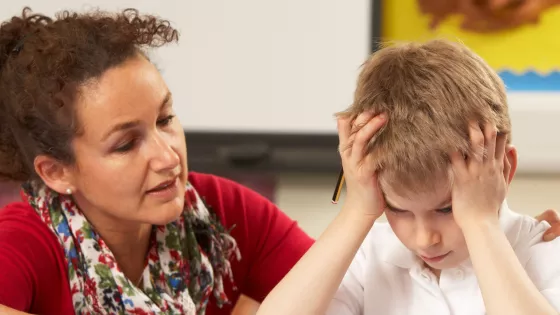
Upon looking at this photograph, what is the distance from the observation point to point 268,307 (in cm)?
124

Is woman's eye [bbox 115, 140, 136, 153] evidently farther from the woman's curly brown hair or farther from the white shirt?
the white shirt

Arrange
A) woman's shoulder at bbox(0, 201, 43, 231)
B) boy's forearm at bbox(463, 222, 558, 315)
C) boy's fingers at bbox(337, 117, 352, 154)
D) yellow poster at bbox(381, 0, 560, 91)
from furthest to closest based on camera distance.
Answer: yellow poster at bbox(381, 0, 560, 91) → woman's shoulder at bbox(0, 201, 43, 231) → boy's fingers at bbox(337, 117, 352, 154) → boy's forearm at bbox(463, 222, 558, 315)

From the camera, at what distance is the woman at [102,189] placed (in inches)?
55.7

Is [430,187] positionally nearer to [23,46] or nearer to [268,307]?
[268,307]

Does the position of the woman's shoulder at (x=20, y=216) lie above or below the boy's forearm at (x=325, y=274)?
below

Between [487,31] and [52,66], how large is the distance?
1410mm

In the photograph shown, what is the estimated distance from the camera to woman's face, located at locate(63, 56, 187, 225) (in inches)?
55.2

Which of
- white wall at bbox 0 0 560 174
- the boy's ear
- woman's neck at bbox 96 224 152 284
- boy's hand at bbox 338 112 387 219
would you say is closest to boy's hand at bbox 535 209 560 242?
the boy's ear

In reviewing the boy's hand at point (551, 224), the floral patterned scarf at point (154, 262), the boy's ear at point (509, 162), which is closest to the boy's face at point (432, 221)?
the boy's ear at point (509, 162)

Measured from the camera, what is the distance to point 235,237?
168 centimetres

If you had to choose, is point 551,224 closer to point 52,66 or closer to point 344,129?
point 344,129

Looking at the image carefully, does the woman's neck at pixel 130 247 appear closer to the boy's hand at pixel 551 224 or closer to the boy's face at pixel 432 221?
the boy's face at pixel 432 221

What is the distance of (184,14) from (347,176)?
145 centimetres

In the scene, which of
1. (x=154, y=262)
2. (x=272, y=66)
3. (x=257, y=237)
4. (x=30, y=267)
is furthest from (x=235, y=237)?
(x=272, y=66)
